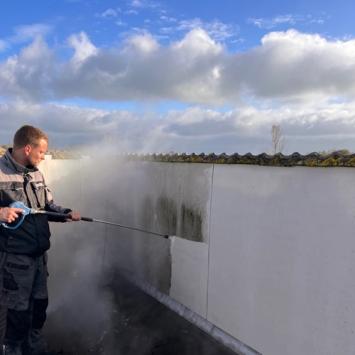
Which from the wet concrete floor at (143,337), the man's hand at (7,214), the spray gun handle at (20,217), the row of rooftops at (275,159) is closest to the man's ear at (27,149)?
the spray gun handle at (20,217)

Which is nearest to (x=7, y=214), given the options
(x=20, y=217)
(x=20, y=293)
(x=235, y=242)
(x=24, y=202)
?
(x=20, y=217)

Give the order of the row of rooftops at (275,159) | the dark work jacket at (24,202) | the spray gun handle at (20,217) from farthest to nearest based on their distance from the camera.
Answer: the dark work jacket at (24,202) < the spray gun handle at (20,217) < the row of rooftops at (275,159)

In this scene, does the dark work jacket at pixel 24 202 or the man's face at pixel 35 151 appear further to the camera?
the man's face at pixel 35 151

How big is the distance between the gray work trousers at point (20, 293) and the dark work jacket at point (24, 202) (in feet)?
0.36

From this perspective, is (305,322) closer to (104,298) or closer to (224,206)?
(224,206)

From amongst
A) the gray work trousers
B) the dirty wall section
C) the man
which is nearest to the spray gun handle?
the man

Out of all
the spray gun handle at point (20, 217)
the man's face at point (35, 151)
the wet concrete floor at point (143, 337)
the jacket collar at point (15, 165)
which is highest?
the man's face at point (35, 151)

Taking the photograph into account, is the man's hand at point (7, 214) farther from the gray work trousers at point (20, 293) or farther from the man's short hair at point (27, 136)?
the man's short hair at point (27, 136)

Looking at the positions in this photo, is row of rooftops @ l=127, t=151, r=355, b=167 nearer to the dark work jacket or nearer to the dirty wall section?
the dirty wall section

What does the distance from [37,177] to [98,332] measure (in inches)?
83.5

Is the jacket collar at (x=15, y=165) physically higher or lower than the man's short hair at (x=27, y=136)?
lower

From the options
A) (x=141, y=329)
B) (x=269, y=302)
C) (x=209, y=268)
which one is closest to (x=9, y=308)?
(x=141, y=329)

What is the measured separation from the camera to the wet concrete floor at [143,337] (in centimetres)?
461

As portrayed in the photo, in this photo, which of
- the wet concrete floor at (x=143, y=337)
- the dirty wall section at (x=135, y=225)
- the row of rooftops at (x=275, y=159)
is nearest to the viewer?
the row of rooftops at (x=275, y=159)
